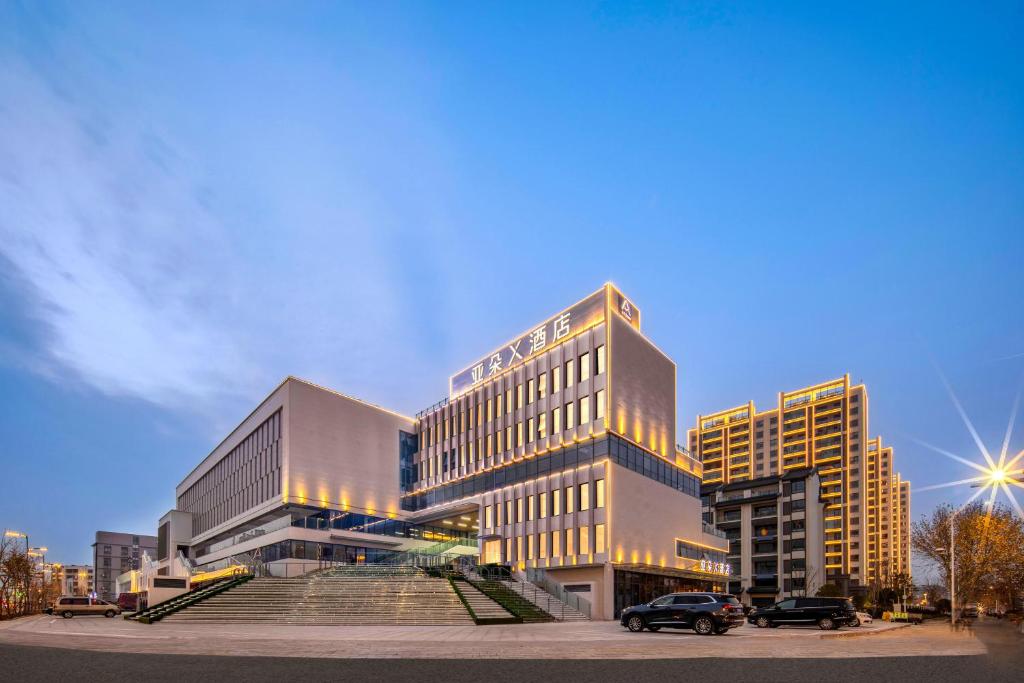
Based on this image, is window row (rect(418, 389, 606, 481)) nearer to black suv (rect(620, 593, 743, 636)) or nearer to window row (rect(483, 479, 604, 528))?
window row (rect(483, 479, 604, 528))

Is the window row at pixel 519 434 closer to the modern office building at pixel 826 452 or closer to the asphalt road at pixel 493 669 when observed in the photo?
the asphalt road at pixel 493 669

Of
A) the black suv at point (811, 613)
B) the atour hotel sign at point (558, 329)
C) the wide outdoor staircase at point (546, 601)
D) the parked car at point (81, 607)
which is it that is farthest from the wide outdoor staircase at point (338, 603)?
the atour hotel sign at point (558, 329)

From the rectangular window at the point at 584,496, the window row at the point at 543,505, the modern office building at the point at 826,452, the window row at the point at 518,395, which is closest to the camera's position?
the window row at the point at 543,505

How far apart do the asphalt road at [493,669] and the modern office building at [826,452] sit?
11805 centimetres

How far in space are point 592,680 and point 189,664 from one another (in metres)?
8.84

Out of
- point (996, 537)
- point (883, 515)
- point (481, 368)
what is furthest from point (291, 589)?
point (883, 515)

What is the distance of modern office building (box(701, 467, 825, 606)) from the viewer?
88812 mm

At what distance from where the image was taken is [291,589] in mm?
37344

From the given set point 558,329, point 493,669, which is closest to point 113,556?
point 558,329

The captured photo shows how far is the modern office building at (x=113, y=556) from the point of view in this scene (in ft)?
533

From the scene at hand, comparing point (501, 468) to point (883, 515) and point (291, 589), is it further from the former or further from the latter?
point (883, 515)

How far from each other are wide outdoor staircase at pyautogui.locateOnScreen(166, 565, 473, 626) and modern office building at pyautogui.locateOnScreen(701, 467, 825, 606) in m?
61.8

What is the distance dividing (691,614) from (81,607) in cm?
3732

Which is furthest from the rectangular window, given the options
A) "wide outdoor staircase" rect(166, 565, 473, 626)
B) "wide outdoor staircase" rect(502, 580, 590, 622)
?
"wide outdoor staircase" rect(166, 565, 473, 626)
